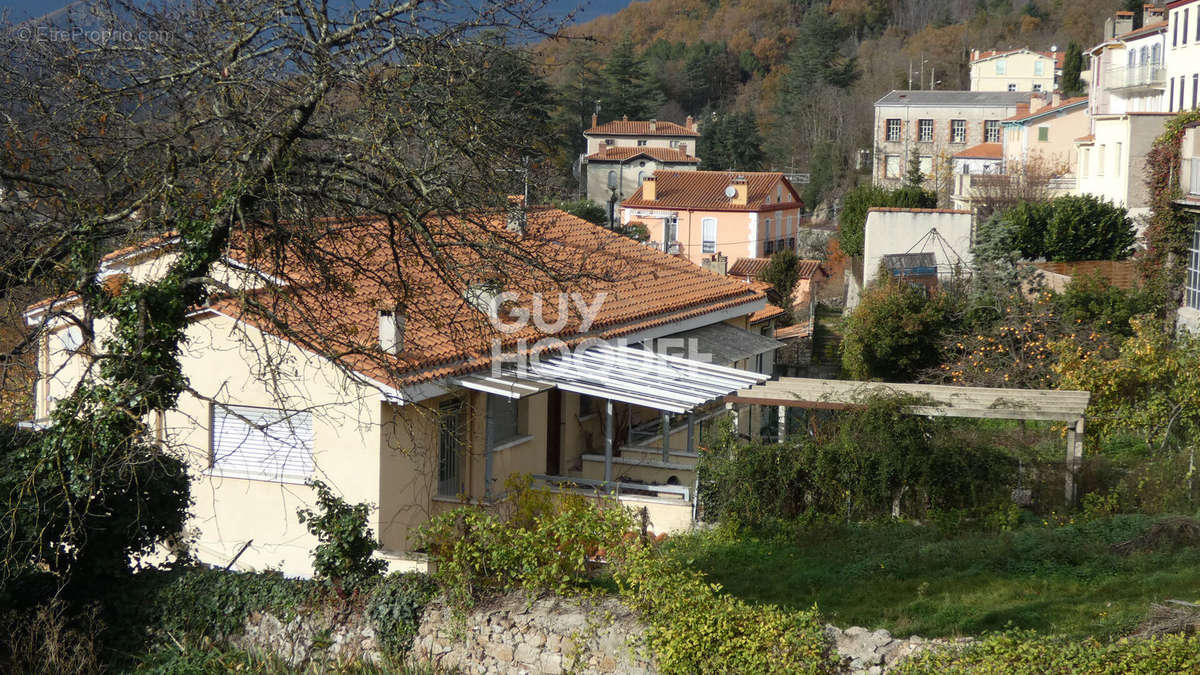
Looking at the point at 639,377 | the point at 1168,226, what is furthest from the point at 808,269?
the point at 639,377

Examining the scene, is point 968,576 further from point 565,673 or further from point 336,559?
point 336,559

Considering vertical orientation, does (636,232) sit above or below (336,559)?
above

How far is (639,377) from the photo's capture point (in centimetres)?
1667

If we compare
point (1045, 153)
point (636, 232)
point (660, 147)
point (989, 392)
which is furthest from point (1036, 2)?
point (989, 392)

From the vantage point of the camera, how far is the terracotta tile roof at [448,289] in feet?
35.3

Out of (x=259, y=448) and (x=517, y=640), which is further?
(x=259, y=448)

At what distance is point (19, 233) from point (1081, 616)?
1070 centimetres

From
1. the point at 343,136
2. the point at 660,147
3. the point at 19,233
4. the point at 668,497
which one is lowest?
the point at 668,497

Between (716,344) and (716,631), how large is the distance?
1388 centimetres

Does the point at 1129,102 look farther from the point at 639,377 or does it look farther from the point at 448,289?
the point at 448,289

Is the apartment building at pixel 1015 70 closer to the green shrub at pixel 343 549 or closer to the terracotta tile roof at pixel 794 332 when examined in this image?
the terracotta tile roof at pixel 794 332

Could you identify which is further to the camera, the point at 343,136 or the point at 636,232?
the point at 636,232

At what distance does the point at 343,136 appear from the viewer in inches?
405

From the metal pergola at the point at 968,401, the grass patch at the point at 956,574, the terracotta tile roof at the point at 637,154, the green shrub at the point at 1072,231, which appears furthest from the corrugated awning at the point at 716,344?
the terracotta tile roof at the point at 637,154
